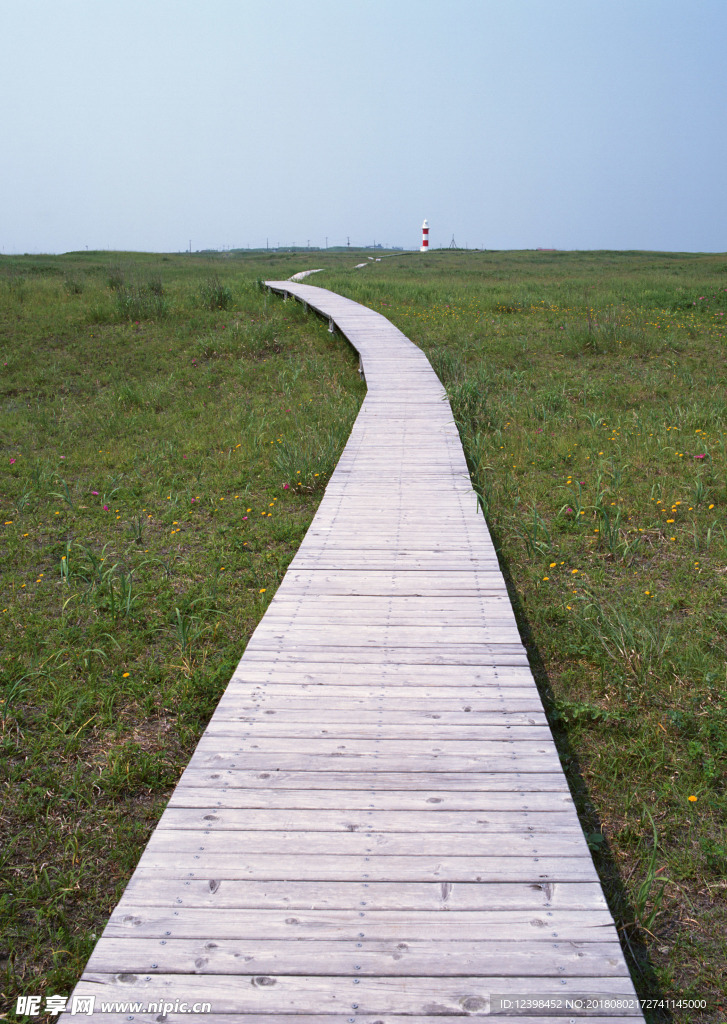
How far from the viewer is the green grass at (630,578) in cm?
256

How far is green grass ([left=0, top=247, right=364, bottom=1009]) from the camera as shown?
2760mm

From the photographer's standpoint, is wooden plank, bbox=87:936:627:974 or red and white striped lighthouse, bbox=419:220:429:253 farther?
red and white striped lighthouse, bbox=419:220:429:253

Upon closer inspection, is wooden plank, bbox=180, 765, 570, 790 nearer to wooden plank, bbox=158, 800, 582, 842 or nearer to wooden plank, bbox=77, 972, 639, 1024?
wooden plank, bbox=158, 800, 582, 842

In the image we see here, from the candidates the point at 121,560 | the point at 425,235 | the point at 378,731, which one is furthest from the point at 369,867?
the point at 425,235

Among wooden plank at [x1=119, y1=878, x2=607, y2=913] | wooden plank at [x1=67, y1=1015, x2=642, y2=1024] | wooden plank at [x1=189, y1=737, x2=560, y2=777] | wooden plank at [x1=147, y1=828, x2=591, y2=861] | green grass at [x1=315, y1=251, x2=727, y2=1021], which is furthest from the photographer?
green grass at [x1=315, y1=251, x2=727, y2=1021]

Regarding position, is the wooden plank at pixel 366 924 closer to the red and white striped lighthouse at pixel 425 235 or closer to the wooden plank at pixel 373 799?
the wooden plank at pixel 373 799

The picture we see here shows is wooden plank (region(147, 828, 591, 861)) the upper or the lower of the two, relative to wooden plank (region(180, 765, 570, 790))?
lower

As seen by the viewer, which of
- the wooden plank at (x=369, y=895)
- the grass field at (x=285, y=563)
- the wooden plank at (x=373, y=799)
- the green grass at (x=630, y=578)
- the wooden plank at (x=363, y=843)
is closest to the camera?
the wooden plank at (x=369, y=895)

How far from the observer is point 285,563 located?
5.00 metres

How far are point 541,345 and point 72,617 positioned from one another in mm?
9032

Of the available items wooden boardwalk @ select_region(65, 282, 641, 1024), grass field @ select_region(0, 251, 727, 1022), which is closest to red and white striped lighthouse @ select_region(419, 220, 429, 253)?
grass field @ select_region(0, 251, 727, 1022)

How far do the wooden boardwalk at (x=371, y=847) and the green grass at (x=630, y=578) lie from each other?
0.52 meters

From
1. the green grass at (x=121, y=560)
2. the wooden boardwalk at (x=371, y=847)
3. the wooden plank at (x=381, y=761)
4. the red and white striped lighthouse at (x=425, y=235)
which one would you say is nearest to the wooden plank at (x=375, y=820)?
the wooden boardwalk at (x=371, y=847)

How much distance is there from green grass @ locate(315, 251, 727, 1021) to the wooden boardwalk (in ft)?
1.72
